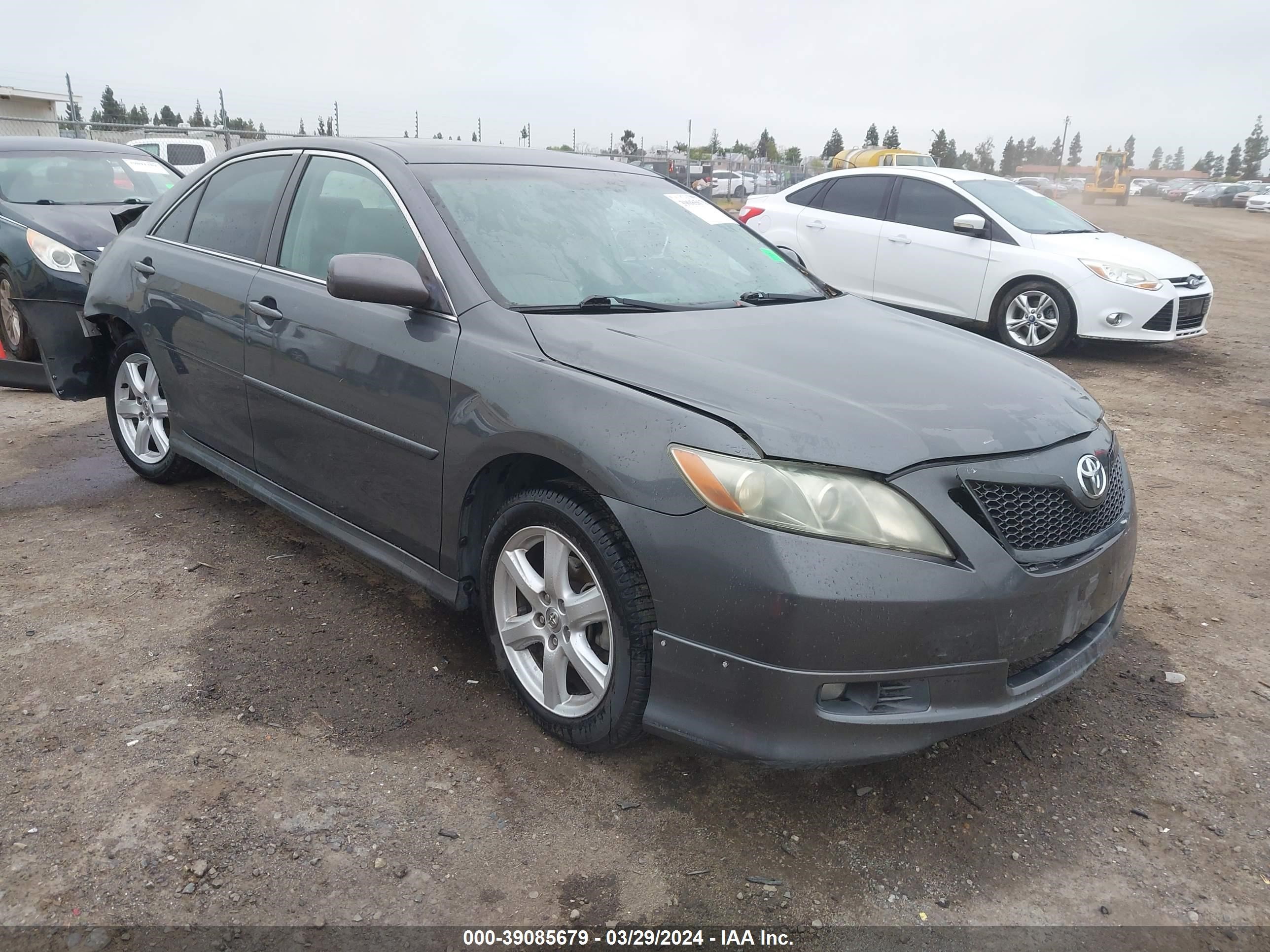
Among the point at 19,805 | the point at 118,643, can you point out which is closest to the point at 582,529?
the point at 19,805

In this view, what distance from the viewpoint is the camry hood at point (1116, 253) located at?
8.19 metres

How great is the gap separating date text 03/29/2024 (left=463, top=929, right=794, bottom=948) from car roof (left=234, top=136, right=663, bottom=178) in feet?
7.96

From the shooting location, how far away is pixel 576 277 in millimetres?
3041

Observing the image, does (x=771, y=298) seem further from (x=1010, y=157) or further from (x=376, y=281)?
(x=1010, y=157)

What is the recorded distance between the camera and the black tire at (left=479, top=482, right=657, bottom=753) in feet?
7.83

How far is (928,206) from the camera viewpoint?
29.5 ft

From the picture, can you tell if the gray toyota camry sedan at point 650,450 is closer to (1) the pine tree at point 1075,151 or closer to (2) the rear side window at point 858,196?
(2) the rear side window at point 858,196

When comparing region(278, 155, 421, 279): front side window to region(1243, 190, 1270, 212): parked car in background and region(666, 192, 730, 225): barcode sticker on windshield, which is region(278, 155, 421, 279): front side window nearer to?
region(666, 192, 730, 225): barcode sticker on windshield

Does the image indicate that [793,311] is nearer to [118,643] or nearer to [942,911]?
[942,911]

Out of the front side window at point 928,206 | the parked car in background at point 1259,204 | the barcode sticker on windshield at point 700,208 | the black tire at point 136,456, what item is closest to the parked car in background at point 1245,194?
the parked car in background at point 1259,204

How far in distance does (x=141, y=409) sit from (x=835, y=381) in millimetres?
3648

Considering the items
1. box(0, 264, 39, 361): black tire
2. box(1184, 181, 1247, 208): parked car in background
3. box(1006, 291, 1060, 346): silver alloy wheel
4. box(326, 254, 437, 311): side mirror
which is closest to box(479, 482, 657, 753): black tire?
box(326, 254, 437, 311): side mirror

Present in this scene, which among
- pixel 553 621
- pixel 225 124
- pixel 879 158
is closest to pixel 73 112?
pixel 225 124

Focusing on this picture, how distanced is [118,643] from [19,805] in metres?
0.91
